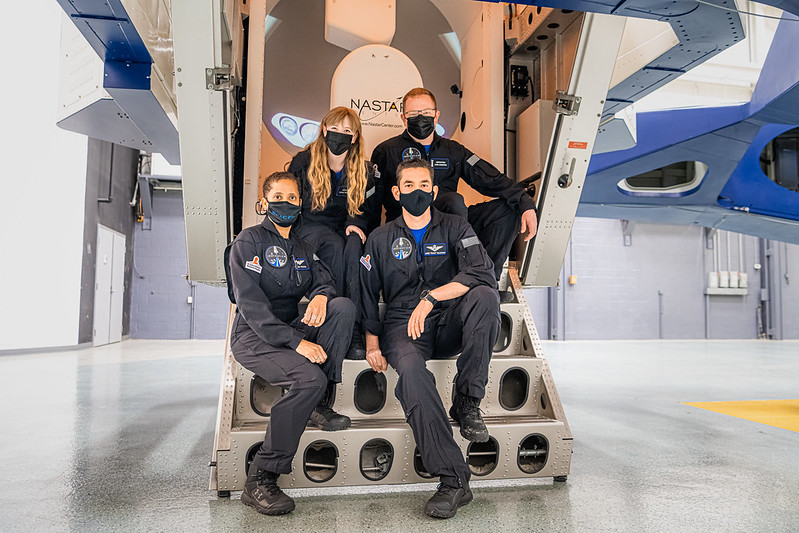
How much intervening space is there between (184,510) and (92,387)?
149 inches

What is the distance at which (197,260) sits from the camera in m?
3.10

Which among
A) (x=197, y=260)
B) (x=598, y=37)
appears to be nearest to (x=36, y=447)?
(x=197, y=260)

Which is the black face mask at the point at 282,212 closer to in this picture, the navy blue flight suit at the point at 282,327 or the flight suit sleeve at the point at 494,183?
the navy blue flight suit at the point at 282,327

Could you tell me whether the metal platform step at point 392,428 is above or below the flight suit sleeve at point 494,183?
below

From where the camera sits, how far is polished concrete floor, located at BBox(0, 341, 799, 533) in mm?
2016

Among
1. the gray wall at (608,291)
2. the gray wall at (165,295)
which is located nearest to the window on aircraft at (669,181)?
the gray wall at (608,291)

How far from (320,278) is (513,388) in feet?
3.83

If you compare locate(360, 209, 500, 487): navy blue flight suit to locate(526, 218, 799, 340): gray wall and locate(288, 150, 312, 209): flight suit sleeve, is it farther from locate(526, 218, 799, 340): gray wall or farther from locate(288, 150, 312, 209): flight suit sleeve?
locate(526, 218, 799, 340): gray wall

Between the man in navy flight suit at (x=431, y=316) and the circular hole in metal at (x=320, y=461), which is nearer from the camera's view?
the man in navy flight suit at (x=431, y=316)

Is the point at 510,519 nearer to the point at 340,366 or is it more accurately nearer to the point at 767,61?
the point at 340,366

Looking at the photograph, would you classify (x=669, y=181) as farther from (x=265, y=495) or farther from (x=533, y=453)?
(x=265, y=495)

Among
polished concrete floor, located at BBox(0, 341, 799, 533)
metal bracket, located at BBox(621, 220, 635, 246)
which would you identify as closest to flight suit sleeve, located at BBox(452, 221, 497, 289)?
polished concrete floor, located at BBox(0, 341, 799, 533)

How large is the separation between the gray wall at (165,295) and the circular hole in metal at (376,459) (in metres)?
11.1

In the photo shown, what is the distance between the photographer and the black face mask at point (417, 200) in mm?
2564
